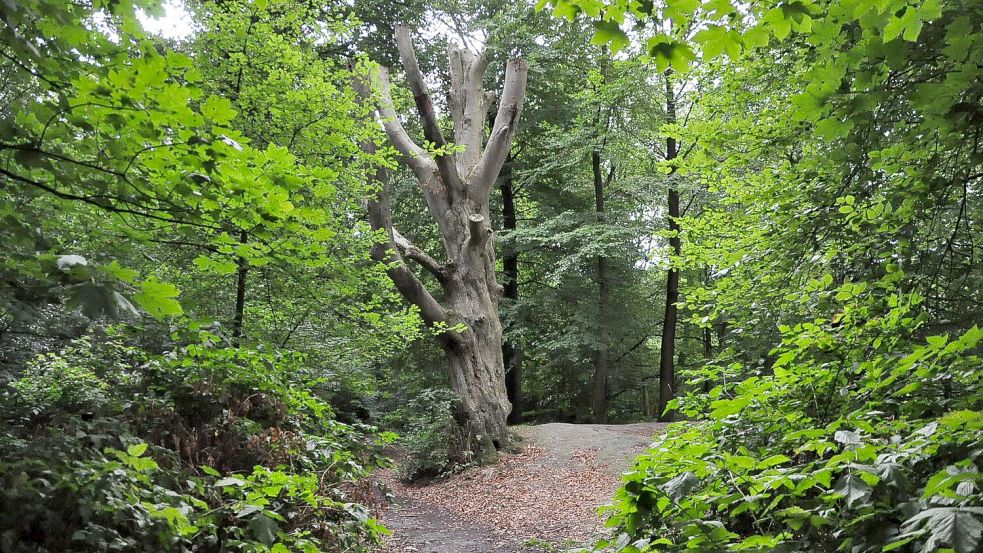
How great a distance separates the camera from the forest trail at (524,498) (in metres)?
7.20

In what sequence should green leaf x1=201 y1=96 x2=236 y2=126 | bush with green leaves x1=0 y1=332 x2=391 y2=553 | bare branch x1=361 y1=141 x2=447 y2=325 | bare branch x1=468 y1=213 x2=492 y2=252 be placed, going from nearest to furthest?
green leaf x1=201 y1=96 x2=236 y2=126 → bush with green leaves x1=0 y1=332 x2=391 y2=553 → bare branch x1=361 y1=141 x2=447 y2=325 → bare branch x1=468 y1=213 x2=492 y2=252

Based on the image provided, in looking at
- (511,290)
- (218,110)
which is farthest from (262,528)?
(511,290)

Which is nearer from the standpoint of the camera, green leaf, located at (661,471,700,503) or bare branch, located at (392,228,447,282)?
green leaf, located at (661,471,700,503)

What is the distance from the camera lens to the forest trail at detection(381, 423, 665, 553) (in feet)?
23.6

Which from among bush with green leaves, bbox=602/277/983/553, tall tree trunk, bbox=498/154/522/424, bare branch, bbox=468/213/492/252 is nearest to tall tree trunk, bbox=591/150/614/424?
tall tree trunk, bbox=498/154/522/424

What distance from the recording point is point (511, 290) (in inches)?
651

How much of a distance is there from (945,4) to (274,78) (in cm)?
544

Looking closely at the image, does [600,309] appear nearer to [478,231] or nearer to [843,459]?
[478,231]

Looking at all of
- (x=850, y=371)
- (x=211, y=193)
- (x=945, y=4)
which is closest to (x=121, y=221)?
(x=211, y=193)

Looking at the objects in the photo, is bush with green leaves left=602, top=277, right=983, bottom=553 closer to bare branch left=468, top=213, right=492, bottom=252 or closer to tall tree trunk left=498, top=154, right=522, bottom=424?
bare branch left=468, top=213, right=492, bottom=252

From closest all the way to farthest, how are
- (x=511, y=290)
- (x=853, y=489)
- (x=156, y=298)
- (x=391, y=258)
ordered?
(x=853, y=489) < (x=156, y=298) < (x=391, y=258) < (x=511, y=290)

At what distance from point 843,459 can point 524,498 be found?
7842 millimetres

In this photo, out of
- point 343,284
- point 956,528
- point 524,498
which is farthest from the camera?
point 524,498

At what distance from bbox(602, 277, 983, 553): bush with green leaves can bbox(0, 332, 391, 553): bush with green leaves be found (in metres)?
1.89
